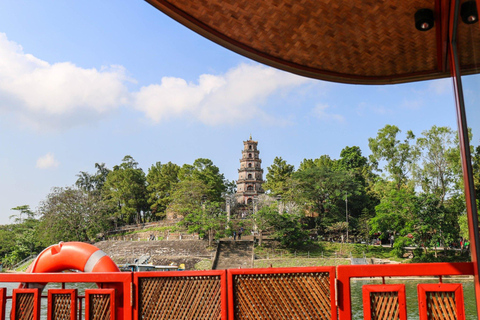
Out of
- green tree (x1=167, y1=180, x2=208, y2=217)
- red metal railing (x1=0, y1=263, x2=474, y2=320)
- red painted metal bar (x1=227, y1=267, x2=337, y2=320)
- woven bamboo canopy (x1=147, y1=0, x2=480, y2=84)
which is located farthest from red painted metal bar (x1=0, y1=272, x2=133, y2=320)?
green tree (x1=167, y1=180, x2=208, y2=217)

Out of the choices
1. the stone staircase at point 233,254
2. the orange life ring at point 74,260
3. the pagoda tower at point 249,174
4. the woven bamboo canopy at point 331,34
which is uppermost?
the pagoda tower at point 249,174

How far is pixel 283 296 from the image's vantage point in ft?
8.52

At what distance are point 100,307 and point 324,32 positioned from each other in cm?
280

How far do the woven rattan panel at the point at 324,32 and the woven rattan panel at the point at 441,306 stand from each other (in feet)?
6.53

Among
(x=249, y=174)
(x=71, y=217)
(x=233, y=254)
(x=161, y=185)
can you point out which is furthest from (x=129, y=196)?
(x=233, y=254)

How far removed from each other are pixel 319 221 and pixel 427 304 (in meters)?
31.7

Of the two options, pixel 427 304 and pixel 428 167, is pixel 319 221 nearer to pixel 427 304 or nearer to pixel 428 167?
pixel 428 167

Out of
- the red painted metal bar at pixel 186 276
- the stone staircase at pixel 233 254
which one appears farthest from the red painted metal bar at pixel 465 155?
the stone staircase at pixel 233 254

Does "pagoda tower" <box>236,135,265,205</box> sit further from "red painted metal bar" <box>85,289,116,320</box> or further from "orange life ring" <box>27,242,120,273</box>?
"red painted metal bar" <box>85,289,116,320</box>

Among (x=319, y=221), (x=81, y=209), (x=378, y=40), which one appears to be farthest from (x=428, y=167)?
(x=81, y=209)

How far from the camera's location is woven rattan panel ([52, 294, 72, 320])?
9.75 feet

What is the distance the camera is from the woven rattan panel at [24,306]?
3.05 metres

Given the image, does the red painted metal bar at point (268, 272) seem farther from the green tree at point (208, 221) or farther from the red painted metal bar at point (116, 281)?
the green tree at point (208, 221)

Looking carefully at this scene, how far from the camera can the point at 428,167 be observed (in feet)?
84.8
